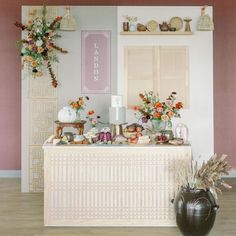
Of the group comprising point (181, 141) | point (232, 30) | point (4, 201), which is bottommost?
point (4, 201)

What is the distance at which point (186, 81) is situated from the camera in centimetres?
648

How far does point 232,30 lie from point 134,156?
3.63m

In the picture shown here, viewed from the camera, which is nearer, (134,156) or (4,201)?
(134,156)

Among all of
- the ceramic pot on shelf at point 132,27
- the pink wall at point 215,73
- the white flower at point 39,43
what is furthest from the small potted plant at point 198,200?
the pink wall at point 215,73

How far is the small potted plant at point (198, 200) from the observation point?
4188mm

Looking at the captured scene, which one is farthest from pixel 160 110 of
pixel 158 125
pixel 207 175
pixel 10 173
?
pixel 10 173

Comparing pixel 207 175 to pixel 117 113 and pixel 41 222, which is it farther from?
pixel 41 222

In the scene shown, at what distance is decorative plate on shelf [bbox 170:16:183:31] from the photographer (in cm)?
639

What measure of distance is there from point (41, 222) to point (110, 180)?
0.84 metres

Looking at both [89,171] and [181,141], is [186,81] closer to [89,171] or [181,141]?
[181,141]

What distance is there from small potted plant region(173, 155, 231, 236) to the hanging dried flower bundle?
269 cm

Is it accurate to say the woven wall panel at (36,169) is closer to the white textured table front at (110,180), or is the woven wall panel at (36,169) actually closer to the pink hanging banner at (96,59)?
the pink hanging banner at (96,59)

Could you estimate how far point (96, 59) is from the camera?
6.46 m

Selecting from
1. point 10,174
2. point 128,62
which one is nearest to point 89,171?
point 128,62
